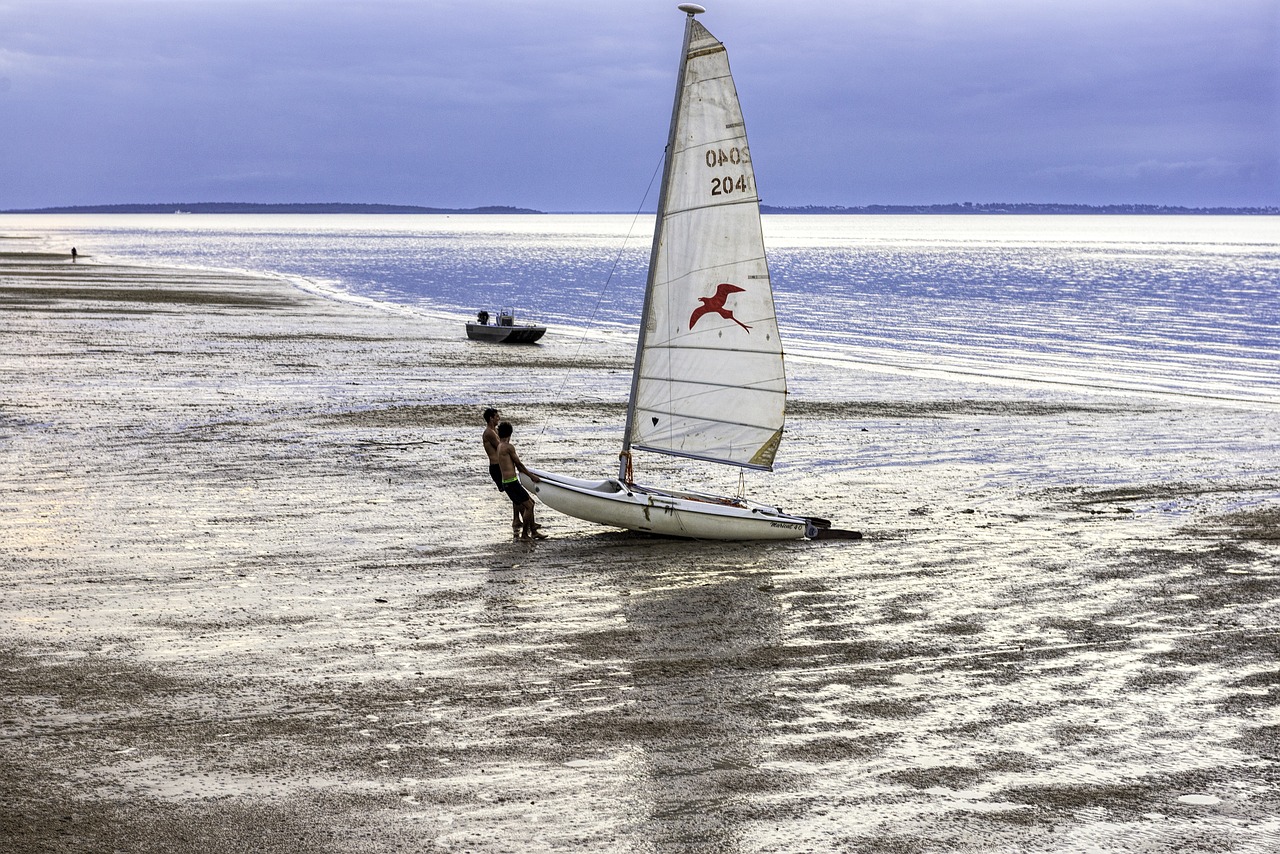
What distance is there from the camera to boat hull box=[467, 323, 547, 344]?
52406 mm

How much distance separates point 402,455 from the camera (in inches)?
1011

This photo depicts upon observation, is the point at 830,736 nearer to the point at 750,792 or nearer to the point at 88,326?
the point at 750,792

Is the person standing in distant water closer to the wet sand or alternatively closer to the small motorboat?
the wet sand

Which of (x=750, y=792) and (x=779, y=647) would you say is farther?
(x=779, y=647)

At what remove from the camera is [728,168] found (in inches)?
712

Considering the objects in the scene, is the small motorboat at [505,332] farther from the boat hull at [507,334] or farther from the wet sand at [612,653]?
the wet sand at [612,653]

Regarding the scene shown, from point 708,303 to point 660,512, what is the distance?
121 inches

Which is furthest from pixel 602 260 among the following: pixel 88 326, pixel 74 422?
pixel 74 422

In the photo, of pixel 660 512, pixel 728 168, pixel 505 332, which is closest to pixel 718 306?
pixel 728 168

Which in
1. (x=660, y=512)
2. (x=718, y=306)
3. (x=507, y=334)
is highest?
(x=718, y=306)

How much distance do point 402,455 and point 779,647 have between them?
13.4 metres

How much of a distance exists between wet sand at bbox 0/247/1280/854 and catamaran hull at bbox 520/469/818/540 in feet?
1.28

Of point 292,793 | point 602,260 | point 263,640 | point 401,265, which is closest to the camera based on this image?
point 292,793

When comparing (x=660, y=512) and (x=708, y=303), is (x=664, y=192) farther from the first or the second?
(x=660, y=512)
